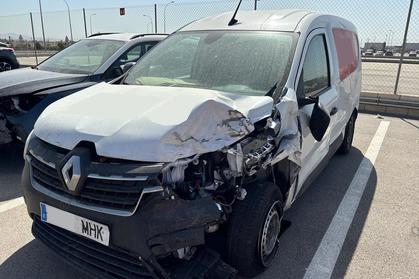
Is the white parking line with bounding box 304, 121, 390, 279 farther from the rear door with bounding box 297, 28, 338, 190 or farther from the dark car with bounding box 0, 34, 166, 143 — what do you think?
the dark car with bounding box 0, 34, 166, 143

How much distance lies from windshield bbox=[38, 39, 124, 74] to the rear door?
11.1 ft

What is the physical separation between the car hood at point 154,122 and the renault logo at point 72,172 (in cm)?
14

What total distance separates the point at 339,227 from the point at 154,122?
2.21 meters

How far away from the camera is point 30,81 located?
193 inches

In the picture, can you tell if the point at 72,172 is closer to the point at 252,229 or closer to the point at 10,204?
the point at 252,229

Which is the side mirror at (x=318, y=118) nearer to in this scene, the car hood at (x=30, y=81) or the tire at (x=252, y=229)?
Result: the tire at (x=252, y=229)

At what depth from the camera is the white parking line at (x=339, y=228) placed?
9.53ft

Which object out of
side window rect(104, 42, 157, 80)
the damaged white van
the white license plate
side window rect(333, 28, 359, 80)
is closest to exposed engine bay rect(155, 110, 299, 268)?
the damaged white van

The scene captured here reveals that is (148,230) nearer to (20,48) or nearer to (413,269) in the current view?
(413,269)

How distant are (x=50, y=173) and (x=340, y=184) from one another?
11.4 ft

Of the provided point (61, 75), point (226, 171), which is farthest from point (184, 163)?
point (61, 75)

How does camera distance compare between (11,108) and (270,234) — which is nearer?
(270,234)

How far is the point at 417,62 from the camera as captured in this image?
22.0m

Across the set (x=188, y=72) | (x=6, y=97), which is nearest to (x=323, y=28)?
(x=188, y=72)
